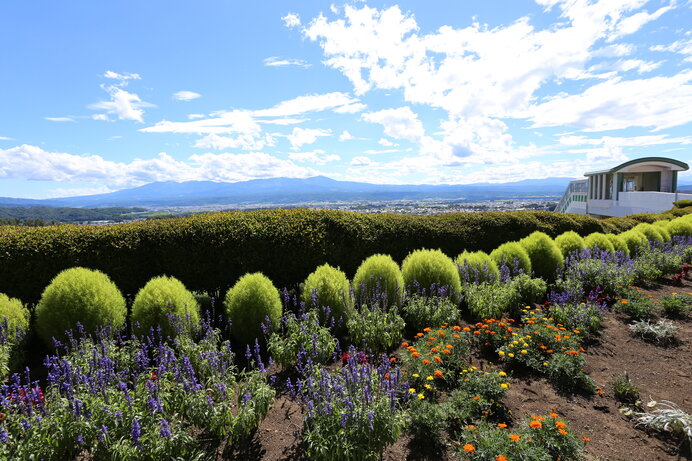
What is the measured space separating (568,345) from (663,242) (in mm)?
11163

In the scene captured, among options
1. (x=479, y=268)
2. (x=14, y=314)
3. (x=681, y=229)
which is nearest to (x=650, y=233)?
(x=681, y=229)

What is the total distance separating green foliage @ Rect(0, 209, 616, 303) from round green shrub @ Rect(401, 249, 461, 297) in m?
1.46

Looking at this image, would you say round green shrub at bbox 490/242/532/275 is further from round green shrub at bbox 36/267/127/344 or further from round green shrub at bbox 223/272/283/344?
round green shrub at bbox 36/267/127/344

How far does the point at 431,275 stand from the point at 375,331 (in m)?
2.37

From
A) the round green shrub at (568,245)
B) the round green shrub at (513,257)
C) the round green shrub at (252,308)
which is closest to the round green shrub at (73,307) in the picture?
the round green shrub at (252,308)

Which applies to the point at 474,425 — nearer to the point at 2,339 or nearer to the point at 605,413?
the point at 605,413

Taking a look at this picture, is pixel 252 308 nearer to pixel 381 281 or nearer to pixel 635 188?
pixel 381 281

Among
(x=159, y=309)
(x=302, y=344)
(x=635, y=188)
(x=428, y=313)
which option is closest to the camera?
(x=302, y=344)

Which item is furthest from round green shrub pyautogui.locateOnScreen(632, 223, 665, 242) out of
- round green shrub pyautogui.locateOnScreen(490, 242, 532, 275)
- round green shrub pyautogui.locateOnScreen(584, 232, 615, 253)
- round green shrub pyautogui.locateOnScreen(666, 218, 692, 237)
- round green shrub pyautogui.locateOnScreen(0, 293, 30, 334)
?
round green shrub pyautogui.locateOnScreen(0, 293, 30, 334)

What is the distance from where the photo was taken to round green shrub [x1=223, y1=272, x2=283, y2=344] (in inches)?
233

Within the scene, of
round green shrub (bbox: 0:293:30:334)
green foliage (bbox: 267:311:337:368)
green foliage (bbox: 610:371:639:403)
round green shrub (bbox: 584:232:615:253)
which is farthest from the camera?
round green shrub (bbox: 584:232:615:253)

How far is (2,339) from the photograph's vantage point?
5.07 m

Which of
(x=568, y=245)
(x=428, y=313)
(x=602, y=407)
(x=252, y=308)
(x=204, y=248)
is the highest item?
(x=204, y=248)

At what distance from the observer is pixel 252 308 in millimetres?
5914
